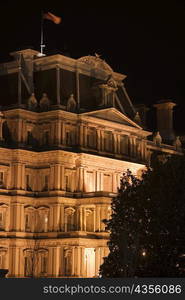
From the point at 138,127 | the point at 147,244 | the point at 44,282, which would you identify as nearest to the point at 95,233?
the point at 138,127

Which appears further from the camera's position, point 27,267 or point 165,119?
point 165,119

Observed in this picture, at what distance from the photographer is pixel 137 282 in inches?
1494

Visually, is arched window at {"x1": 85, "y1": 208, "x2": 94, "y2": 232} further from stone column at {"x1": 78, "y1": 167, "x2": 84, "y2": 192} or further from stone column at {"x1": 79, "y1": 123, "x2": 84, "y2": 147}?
stone column at {"x1": 79, "y1": 123, "x2": 84, "y2": 147}

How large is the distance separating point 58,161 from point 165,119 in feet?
99.8

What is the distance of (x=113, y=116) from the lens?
3701 inches

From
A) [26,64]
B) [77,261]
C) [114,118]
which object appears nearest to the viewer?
[77,261]

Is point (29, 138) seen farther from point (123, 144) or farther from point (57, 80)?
point (123, 144)

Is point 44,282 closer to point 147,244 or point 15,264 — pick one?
point 147,244

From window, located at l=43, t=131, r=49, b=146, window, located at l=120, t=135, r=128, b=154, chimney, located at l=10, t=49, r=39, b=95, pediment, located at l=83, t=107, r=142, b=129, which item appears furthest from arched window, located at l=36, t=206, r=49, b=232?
chimney, located at l=10, t=49, r=39, b=95

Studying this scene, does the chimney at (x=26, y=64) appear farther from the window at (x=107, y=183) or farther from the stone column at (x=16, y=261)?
the stone column at (x=16, y=261)

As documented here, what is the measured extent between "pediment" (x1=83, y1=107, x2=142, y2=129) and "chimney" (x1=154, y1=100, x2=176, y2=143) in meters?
17.8

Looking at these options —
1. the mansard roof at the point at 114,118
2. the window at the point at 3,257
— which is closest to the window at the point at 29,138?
the mansard roof at the point at 114,118

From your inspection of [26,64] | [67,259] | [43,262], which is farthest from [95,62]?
[43,262]

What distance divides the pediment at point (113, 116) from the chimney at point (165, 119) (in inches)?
701
